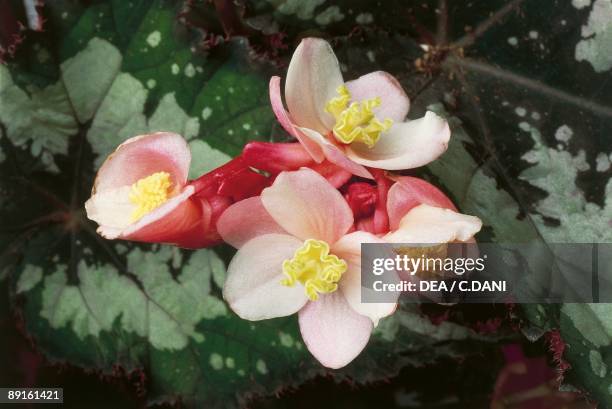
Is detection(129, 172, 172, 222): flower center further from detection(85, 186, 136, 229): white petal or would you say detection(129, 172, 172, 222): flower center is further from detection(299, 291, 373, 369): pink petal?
detection(299, 291, 373, 369): pink petal

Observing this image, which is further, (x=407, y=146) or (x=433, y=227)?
(x=407, y=146)

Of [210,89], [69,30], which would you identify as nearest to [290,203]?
[210,89]

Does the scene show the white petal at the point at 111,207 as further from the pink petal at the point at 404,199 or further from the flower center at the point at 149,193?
the pink petal at the point at 404,199

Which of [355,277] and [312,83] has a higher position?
[312,83]

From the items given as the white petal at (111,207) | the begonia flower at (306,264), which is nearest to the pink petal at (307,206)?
the begonia flower at (306,264)
